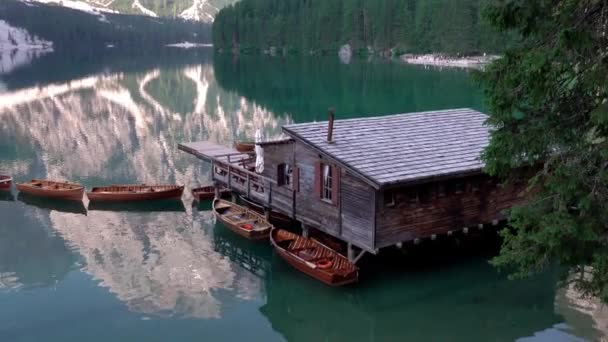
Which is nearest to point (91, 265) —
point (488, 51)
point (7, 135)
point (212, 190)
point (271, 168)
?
point (271, 168)

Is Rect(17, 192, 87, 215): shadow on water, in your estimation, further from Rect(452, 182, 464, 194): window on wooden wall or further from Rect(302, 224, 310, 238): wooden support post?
Rect(452, 182, 464, 194): window on wooden wall

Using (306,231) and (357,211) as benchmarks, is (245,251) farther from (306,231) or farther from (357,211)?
(357,211)

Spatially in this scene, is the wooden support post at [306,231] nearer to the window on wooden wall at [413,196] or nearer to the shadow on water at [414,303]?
the shadow on water at [414,303]

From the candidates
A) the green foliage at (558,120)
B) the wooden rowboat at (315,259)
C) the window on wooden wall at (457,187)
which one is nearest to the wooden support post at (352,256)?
the wooden rowboat at (315,259)

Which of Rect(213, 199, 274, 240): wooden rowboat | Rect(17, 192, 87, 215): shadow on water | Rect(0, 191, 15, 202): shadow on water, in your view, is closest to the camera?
Rect(213, 199, 274, 240): wooden rowboat

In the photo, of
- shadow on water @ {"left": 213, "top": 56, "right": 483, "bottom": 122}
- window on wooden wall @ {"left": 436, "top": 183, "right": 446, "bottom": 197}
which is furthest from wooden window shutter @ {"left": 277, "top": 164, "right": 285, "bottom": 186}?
shadow on water @ {"left": 213, "top": 56, "right": 483, "bottom": 122}

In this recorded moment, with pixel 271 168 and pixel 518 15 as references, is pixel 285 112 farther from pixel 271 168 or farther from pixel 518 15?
pixel 518 15

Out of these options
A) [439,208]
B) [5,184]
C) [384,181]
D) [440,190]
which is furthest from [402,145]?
[5,184]
